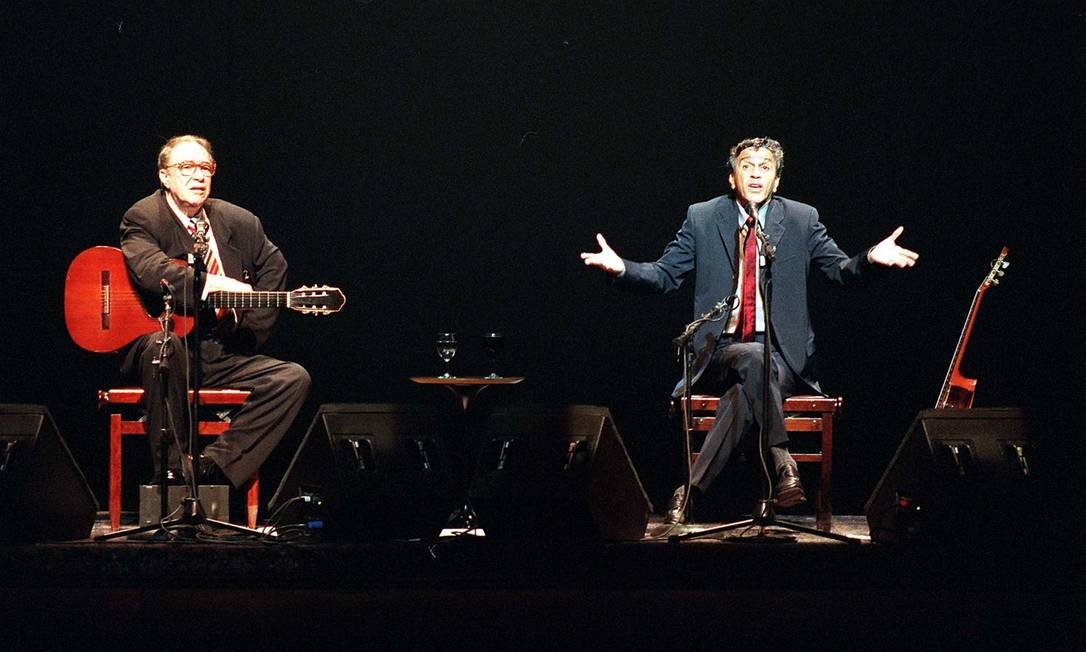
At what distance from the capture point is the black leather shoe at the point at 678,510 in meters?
4.52

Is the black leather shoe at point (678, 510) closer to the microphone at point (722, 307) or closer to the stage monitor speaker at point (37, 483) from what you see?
the microphone at point (722, 307)

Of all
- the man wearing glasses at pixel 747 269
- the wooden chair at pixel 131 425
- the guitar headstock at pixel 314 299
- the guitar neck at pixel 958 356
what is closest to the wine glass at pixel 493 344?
the man wearing glasses at pixel 747 269

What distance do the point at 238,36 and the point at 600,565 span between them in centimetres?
311

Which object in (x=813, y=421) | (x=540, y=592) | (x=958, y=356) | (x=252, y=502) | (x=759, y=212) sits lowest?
(x=540, y=592)

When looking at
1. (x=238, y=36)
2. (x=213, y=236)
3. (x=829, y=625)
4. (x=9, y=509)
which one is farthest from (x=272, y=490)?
(x=829, y=625)

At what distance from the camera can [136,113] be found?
5578 mm

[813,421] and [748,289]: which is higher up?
[748,289]

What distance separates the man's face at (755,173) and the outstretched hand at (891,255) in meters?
0.53

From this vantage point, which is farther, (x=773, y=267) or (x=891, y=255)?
(x=773, y=267)

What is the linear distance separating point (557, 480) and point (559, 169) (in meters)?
1.97

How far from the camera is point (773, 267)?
4945mm

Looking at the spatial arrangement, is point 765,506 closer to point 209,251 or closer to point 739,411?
point 739,411

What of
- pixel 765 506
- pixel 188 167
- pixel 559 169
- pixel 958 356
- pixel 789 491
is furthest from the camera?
pixel 559 169

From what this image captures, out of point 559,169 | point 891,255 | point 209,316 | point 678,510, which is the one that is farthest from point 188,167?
point 891,255
